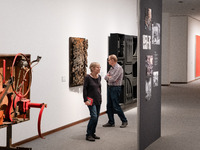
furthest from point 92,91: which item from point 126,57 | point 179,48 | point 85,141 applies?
point 179,48

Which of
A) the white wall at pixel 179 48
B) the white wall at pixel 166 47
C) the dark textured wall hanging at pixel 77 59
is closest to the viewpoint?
the dark textured wall hanging at pixel 77 59

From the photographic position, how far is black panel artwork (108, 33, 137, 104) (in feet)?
31.0

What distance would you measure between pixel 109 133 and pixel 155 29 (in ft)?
7.09

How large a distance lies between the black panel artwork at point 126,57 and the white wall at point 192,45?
9.99 meters

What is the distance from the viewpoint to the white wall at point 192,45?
1994 cm

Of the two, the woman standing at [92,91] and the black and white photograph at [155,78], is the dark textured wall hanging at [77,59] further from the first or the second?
the black and white photograph at [155,78]

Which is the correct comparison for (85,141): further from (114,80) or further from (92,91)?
(114,80)

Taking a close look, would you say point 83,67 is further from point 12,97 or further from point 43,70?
point 12,97

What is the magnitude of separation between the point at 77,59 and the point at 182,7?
9.35m

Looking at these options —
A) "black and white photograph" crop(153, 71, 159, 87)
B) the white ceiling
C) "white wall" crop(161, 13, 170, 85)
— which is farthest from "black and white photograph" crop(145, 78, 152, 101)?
"white wall" crop(161, 13, 170, 85)

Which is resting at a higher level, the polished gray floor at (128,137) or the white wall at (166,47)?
the white wall at (166,47)

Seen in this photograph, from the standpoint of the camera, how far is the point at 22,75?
11.1 ft

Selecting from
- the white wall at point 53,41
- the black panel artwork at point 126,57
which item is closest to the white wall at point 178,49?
the black panel artwork at point 126,57

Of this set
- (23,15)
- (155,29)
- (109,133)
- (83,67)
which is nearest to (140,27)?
(155,29)
